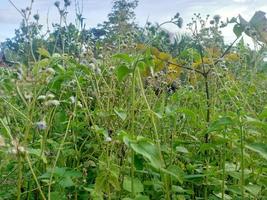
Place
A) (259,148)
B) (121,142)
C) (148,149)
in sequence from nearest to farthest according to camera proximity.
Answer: (148,149) → (259,148) → (121,142)

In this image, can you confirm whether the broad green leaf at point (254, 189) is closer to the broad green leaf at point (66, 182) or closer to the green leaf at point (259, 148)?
the green leaf at point (259, 148)

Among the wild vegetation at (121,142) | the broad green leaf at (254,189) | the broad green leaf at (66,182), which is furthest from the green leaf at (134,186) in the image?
the broad green leaf at (254,189)

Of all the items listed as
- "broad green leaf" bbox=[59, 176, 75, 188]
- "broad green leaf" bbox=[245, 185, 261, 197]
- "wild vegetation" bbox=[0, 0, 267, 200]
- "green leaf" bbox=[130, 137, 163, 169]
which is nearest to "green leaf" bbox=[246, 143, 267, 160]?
"wild vegetation" bbox=[0, 0, 267, 200]

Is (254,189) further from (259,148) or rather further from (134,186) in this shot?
(134,186)

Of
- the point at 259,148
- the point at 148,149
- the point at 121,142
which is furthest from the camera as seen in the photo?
the point at 121,142

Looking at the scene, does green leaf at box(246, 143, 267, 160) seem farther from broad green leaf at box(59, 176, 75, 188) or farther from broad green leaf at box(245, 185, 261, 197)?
broad green leaf at box(59, 176, 75, 188)

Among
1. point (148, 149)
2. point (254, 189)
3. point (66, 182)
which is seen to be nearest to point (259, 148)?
point (254, 189)

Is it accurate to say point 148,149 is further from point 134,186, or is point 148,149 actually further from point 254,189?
point 254,189

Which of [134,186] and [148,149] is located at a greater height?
[148,149]

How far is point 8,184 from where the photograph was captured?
1.32 m

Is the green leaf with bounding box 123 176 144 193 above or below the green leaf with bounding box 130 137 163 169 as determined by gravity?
below

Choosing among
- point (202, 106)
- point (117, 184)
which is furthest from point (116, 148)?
point (202, 106)

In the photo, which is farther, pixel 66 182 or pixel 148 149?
pixel 66 182

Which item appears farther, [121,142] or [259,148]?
[121,142]
